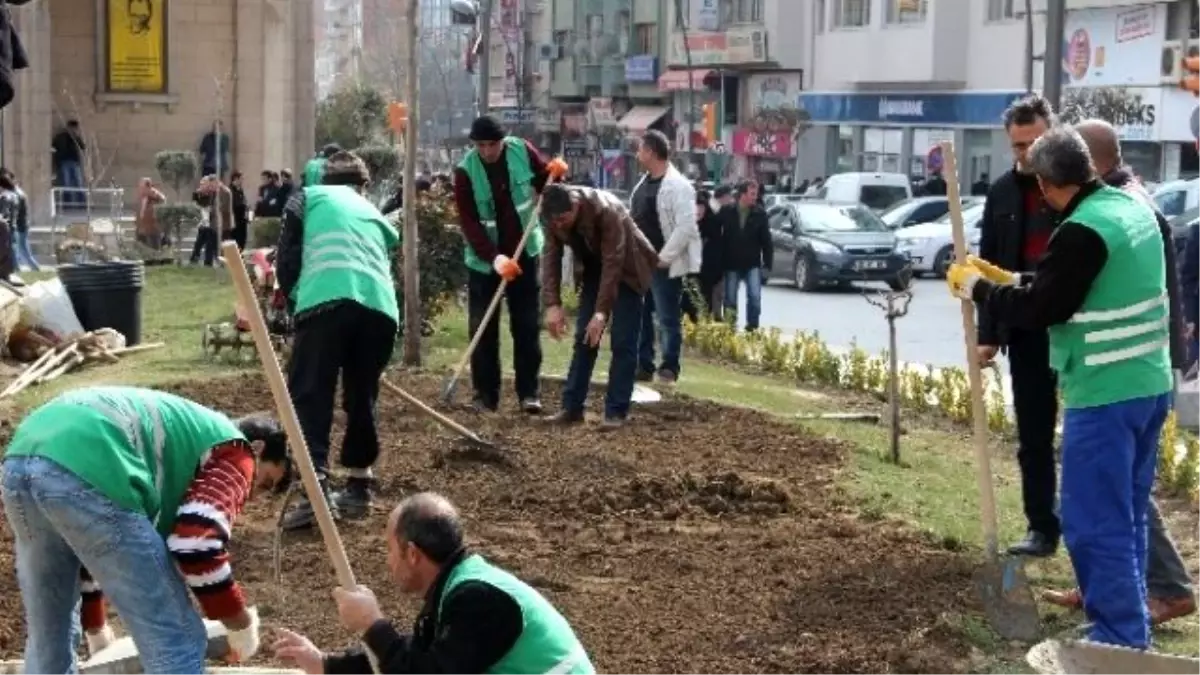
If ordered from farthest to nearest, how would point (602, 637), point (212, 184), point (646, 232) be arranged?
point (212, 184)
point (646, 232)
point (602, 637)

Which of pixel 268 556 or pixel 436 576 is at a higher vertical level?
pixel 436 576

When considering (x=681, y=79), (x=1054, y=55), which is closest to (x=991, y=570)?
(x=1054, y=55)

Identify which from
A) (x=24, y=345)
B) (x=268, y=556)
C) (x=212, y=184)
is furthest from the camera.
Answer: (x=212, y=184)

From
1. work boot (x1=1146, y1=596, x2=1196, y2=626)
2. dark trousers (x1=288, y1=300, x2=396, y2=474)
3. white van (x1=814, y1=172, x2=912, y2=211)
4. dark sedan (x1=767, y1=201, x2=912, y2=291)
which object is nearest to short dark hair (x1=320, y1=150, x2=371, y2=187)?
dark trousers (x1=288, y1=300, x2=396, y2=474)

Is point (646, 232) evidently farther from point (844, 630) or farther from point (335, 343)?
point (844, 630)

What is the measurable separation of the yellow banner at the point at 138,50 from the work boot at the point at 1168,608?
32034 millimetres

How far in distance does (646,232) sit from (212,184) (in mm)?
15636

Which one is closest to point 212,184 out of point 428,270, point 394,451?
point 428,270

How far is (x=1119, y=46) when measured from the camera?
→ 4494 centimetres

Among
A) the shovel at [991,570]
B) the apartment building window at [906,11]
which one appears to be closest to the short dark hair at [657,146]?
the shovel at [991,570]

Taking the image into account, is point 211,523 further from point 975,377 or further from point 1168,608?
point 1168,608

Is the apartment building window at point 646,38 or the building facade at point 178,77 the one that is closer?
the building facade at point 178,77

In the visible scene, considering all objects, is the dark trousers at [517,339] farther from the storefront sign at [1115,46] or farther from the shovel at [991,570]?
the storefront sign at [1115,46]

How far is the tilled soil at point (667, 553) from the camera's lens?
6832 mm
